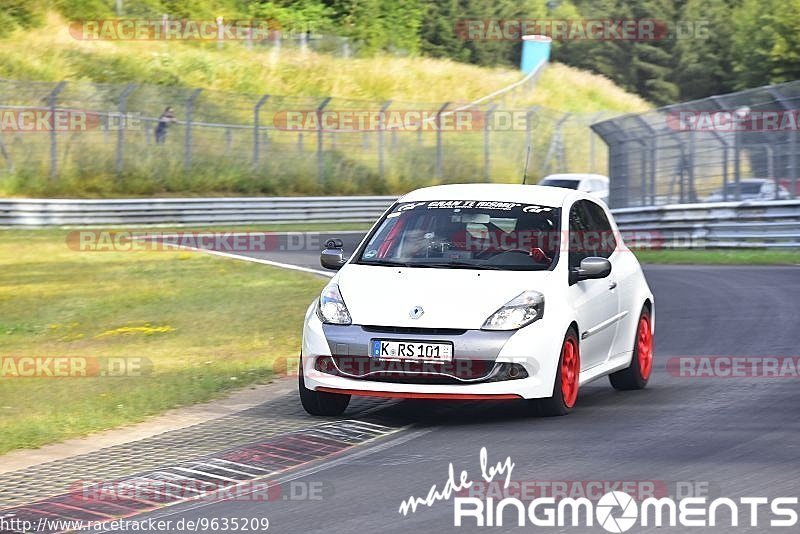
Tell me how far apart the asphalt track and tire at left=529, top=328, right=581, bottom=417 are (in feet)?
0.27

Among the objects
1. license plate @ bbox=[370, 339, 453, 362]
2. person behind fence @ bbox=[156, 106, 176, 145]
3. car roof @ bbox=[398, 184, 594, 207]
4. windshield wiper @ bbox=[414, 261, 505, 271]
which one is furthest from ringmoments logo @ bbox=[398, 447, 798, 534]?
person behind fence @ bbox=[156, 106, 176, 145]

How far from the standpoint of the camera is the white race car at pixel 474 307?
29.6 feet

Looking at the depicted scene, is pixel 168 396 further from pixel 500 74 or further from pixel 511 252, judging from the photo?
pixel 500 74

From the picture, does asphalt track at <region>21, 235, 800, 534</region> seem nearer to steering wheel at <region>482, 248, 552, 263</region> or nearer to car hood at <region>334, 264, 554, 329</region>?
car hood at <region>334, 264, 554, 329</region>

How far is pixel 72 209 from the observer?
34938mm

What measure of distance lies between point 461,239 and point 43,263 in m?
15.8

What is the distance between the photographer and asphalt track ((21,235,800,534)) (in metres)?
6.89

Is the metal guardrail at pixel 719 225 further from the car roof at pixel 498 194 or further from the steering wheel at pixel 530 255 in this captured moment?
the steering wheel at pixel 530 255

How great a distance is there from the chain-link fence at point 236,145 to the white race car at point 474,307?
2517 centimetres

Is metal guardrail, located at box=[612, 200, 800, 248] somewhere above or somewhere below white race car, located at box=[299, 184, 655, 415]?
below

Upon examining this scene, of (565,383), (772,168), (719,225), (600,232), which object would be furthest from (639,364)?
(719,225)

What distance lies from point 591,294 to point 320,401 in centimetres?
207

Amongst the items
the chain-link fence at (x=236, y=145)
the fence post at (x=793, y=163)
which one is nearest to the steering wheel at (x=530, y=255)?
the fence post at (x=793, y=163)

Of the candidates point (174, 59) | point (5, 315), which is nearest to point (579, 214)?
point (5, 315)
